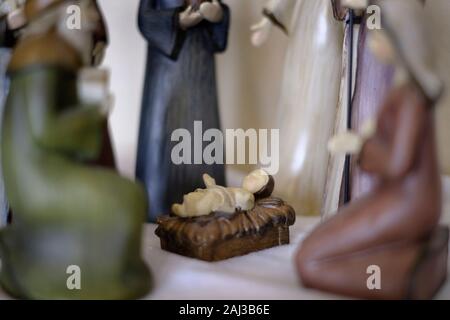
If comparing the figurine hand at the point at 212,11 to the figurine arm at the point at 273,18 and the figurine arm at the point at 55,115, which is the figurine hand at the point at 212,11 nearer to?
the figurine arm at the point at 273,18

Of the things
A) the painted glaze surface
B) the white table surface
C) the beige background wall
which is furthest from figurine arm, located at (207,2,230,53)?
the white table surface

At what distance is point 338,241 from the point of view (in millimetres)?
898

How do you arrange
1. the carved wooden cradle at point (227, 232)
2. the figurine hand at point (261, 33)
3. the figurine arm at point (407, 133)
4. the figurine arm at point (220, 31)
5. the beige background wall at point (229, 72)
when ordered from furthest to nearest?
1. the beige background wall at point (229, 72)
2. the figurine arm at point (220, 31)
3. the figurine hand at point (261, 33)
4. the carved wooden cradle at point (227, 232)
5. the figurine arm at point (407, 133)

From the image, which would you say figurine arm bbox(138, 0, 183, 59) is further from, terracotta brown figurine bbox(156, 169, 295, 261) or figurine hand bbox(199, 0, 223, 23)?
terracotta brown figurine bbox(156, 169, 295, 261)

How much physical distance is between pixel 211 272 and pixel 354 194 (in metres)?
0.33

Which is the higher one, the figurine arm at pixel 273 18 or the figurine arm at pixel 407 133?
the figurine arm at pixel 273 18

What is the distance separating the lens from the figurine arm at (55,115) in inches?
33.3

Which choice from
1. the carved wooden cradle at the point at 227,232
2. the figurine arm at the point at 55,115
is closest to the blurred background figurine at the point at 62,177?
the figurine arm at the point at 55,115

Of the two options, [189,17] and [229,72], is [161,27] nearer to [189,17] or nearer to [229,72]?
[189,17]

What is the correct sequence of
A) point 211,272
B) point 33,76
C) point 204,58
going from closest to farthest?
A: 1. point 33,76
2. point 211,272
3. point 204,58

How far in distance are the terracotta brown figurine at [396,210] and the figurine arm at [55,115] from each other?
1.11 ft
